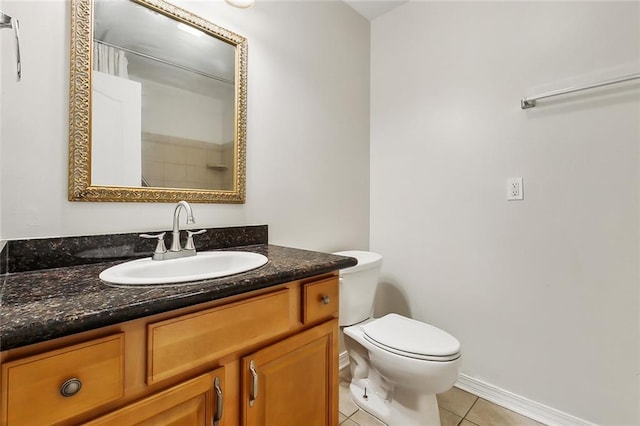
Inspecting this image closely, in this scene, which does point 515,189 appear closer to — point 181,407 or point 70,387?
point 181,407

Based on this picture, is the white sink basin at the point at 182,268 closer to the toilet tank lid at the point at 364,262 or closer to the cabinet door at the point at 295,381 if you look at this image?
the cabinet door at the point at 295,381

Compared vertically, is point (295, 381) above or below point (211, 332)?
below

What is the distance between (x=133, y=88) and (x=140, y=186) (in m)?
0.37

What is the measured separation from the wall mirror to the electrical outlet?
134cm

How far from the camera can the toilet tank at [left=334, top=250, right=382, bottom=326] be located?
1466mm

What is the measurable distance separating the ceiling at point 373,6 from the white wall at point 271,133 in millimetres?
49

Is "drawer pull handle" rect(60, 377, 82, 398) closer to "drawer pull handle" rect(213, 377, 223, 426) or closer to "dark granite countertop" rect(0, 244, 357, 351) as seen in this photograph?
"dark granite countertop" rect(0, 244, 357, 351)

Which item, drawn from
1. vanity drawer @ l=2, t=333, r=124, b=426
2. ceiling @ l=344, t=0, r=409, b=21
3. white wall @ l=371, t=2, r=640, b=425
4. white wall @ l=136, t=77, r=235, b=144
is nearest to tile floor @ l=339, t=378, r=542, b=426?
white wall @ l=371, t=2, r=640, b=425

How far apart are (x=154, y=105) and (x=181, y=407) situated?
1.04m

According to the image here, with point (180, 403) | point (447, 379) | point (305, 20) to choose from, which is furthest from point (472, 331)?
point (305, 20)

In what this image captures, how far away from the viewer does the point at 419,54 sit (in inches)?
73.0

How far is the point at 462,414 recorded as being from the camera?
1466mm

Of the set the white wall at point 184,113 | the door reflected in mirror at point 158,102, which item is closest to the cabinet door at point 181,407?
the door reflected in mirror at point 158,102

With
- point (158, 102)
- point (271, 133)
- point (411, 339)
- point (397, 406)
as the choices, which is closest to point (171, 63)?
point (158, 102)
